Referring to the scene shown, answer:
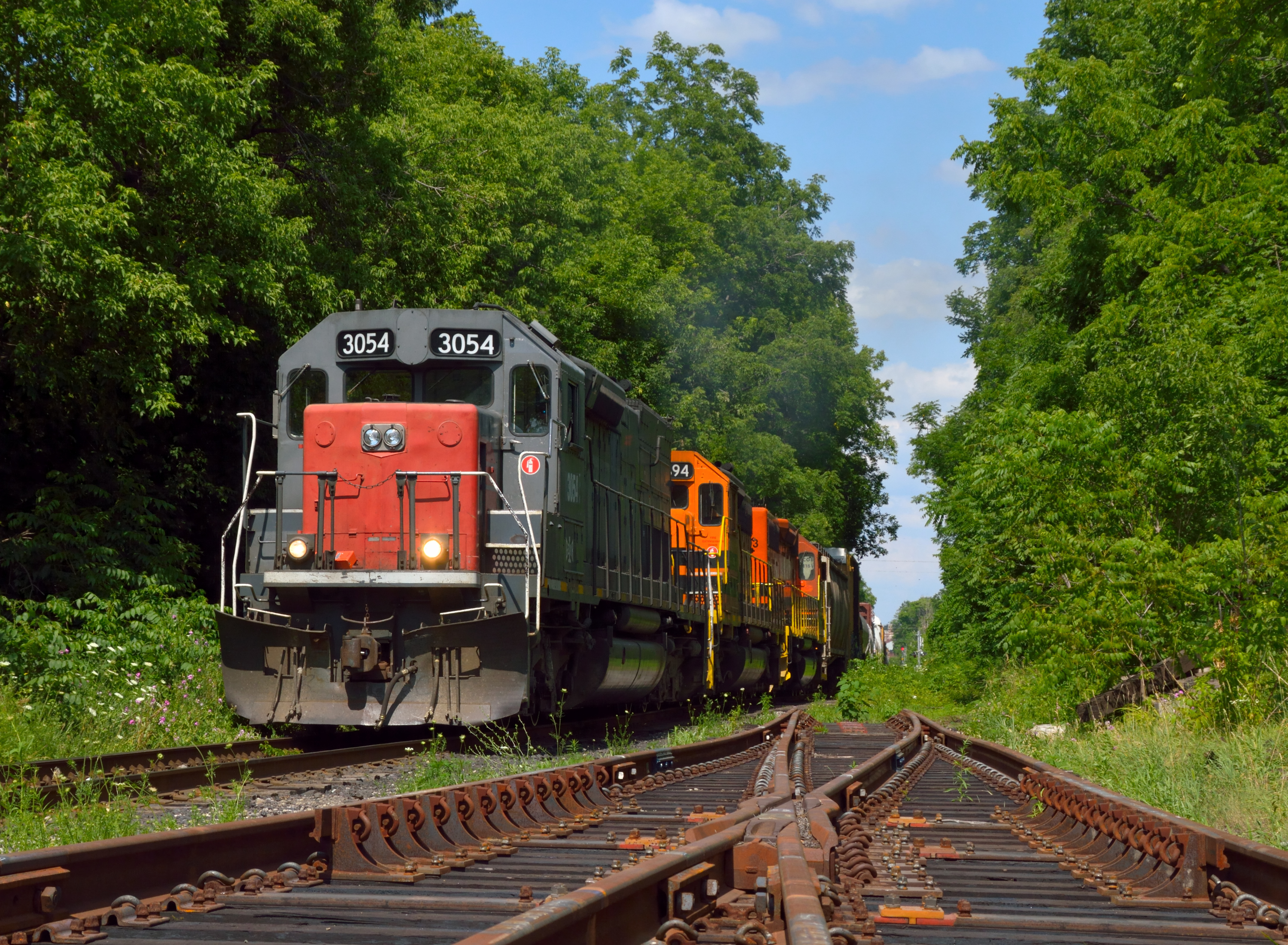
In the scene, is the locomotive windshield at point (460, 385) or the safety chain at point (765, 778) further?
the locomotive windshield at point (460, 385)

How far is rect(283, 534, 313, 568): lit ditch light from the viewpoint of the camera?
9.76 m

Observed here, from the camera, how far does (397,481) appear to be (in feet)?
32.7

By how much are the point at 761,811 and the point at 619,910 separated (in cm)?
210

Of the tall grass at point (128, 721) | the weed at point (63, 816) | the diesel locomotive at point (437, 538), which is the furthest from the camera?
the diesel locomotive at point (437, 538)

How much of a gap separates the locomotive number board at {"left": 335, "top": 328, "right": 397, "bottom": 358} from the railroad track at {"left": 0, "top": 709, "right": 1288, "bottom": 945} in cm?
546

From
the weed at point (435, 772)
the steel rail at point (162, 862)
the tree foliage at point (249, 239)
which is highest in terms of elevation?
the tree foliage at point (249, 239)

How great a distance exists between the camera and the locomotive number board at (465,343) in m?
10.6

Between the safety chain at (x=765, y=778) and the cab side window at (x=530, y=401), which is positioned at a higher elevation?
the cab side window at (x=530, y=401)

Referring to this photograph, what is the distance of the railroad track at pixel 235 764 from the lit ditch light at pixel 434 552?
4.38ft

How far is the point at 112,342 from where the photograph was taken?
13.4 metres

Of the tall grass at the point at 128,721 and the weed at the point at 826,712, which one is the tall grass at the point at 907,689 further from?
the tall grass at the point at 128,721

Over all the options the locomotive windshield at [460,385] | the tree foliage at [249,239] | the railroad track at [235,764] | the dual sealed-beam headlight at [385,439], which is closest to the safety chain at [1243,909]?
the railroad track at [235,764]

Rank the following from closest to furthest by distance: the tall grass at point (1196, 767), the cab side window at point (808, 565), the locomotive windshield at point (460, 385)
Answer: the tall grass at point (1196, 767) → the locomotive windshield at point (460, 385) → the cab side window at point (808, 565)

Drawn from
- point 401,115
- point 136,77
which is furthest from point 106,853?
point 401,115
